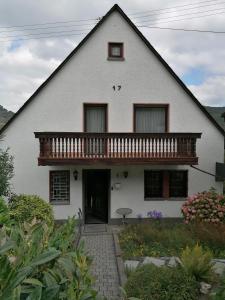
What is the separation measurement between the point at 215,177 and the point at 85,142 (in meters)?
6.56

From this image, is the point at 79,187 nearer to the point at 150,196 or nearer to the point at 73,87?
the point at 150,196

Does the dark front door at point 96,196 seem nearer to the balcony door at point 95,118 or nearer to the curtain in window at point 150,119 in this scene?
the balcony door at point 95,118

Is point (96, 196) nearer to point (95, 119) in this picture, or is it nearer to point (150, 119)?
point (95, 119)

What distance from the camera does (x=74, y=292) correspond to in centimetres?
284

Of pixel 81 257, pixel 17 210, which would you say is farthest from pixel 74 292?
pixel 17 210

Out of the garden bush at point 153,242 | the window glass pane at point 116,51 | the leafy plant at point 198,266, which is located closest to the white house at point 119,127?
the window glass pane at point 116,51

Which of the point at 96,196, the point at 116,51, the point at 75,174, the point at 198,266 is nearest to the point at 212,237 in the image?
the point at 198,266

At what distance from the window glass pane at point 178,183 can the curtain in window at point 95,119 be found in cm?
411

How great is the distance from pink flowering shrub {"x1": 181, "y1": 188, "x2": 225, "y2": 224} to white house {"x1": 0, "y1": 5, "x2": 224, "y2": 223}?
1.74m

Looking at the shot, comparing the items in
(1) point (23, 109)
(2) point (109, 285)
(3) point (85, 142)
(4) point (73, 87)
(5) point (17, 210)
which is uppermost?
(4) point (73, 87)

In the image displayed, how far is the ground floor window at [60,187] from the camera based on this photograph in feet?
50.6

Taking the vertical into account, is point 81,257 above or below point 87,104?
below

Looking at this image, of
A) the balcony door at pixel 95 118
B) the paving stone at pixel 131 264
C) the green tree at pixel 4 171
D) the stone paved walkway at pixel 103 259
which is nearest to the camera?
the stone paved walkway at pixel 103 259

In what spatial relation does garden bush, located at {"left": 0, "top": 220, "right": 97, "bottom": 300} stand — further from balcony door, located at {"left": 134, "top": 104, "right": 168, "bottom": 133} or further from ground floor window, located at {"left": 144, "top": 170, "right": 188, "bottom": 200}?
balcony door, located at {"left": 134, "top": 104, "right": 168, "bottom": 133}
